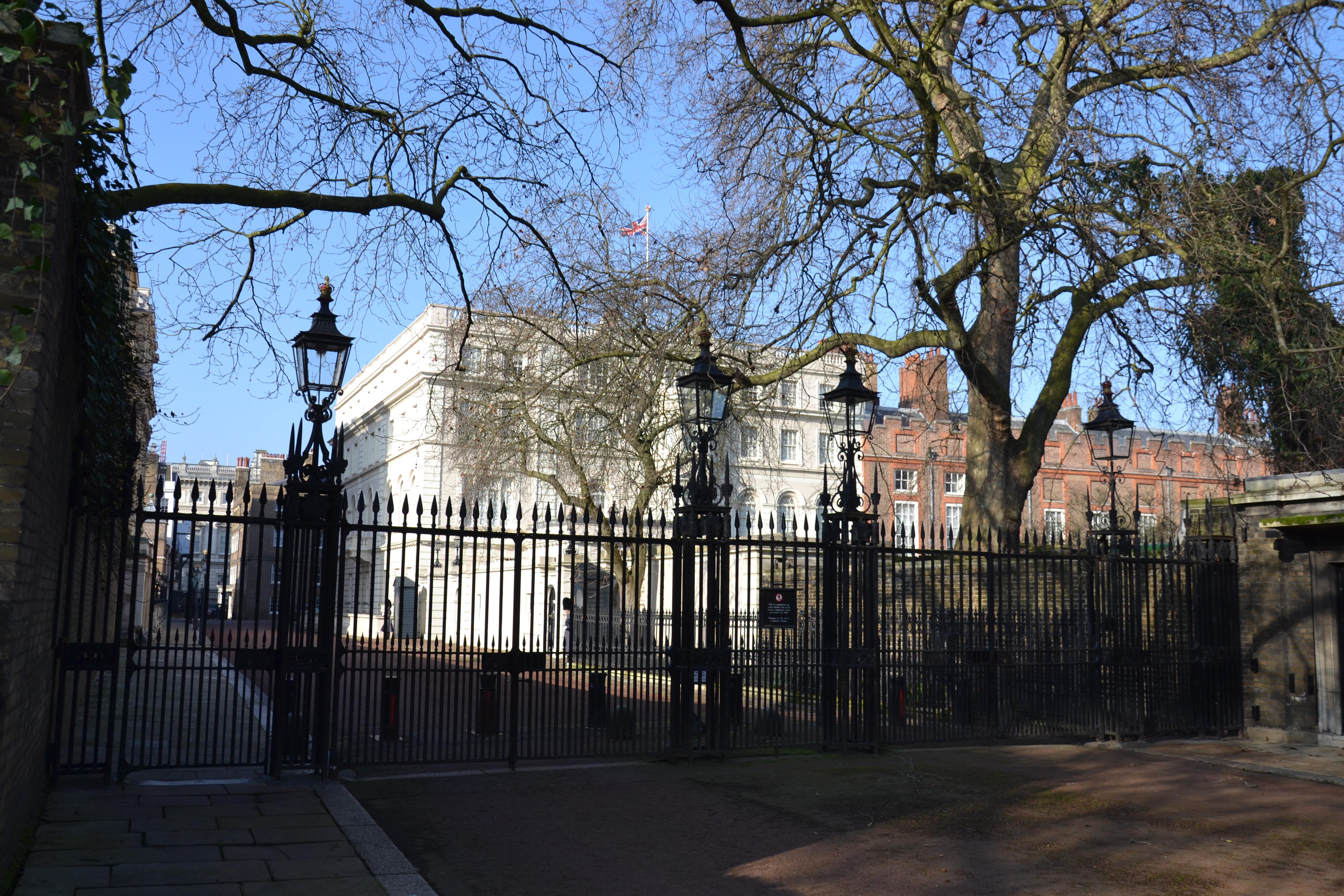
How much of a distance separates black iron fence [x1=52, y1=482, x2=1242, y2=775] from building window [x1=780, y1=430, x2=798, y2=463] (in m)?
34.9

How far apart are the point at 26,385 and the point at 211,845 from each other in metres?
3.40

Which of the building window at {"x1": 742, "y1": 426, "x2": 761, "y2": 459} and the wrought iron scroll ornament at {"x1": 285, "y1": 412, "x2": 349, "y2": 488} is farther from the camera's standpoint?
the building window at {"x1": 742, "y1": 426, "x2": 761, "y2": 459}

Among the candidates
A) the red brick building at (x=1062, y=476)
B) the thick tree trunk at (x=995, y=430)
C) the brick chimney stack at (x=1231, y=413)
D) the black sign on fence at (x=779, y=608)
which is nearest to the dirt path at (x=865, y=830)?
the black sign on fence at (x=779, y=608)

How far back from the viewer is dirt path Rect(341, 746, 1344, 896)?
6.83 meters

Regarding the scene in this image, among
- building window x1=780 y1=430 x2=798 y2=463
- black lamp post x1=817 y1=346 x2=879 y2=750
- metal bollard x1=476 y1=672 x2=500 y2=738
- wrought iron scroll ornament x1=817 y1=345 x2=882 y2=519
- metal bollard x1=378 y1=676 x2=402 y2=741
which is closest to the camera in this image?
metal bollard x1=378 y1=676 x2=402 y2=741

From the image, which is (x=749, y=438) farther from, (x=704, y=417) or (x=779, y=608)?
(x=704, y=417)

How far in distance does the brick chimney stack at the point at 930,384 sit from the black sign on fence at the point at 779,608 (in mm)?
5151

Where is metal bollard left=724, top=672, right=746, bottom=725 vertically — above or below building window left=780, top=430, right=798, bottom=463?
below

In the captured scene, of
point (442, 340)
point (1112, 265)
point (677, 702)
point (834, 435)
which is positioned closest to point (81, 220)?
point (677, 702)

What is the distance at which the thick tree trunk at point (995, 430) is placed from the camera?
15.5m

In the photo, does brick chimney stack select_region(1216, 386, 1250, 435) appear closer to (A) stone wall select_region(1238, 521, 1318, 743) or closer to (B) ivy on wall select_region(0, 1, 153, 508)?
(A) stone wall select_region(1238, 521, 1318, 743)

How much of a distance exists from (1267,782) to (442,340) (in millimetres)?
30391

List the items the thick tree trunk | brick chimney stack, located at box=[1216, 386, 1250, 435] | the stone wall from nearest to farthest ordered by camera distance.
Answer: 1. the stone wall
2. brick chimney stack, located at box=[1216, 386, 1250, 435]
3. the thick tree trunk

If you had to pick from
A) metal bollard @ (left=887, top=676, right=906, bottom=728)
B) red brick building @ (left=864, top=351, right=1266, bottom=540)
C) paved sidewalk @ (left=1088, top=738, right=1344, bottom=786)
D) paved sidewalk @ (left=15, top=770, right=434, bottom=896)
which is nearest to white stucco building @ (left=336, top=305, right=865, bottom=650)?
paved sidewalk @ (left=15, top=770, right=434, bottom=896)
